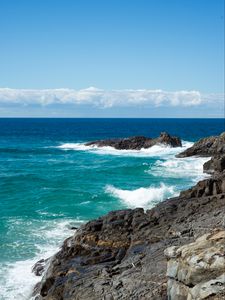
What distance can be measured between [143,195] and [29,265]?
1664cm

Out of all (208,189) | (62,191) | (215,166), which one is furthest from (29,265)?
(215,166)

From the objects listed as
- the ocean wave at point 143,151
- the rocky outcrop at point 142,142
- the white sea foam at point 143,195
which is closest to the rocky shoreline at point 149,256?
the white sea foam at point 143,195

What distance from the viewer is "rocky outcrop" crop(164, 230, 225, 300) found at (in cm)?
1141

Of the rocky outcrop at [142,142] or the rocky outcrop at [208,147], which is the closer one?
the rocky outcrop at [208,147]

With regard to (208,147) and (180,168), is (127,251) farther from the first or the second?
(208,147)

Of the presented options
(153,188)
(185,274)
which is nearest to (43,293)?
(185,274)

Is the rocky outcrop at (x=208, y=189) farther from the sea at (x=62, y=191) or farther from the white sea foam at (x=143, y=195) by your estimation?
the white sea foam at (x=143, y=195)

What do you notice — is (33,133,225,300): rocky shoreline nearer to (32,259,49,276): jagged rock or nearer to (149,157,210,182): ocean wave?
(32,259,49,276): jagged rock

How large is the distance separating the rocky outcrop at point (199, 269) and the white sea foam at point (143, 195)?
75.1 ft

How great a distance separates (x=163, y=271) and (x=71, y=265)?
215 inches

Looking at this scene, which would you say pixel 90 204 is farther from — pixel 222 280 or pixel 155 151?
pixel 155 151

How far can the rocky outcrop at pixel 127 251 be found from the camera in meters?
16.5

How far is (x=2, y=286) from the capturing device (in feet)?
72.6

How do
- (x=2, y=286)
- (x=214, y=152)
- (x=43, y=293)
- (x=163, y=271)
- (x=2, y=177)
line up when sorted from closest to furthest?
1. (x=163, y=271)
2. (x=43, y=293)
3. (x=2, y=286)
4. (x=2, y=177)
5. (x=214, y=152)
